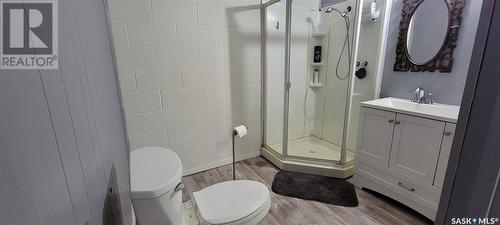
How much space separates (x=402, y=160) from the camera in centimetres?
167

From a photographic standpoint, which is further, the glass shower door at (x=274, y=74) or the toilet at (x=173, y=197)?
the glass shower door at (x=274, y=74)

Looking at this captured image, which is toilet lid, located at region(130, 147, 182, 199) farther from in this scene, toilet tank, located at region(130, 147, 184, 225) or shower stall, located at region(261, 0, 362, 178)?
shower stall, located at region(261, 0, 362, 178)

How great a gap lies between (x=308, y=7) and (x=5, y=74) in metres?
2.80

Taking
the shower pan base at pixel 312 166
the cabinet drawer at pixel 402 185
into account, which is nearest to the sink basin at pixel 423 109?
the cabinet drawer at pixel 402 185

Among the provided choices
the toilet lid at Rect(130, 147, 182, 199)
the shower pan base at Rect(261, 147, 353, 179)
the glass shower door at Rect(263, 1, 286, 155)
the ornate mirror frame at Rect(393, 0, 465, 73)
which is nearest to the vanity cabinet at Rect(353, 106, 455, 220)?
the shower pan base at Rect(261, 147, 353, 179)

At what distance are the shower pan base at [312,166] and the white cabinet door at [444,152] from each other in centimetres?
75

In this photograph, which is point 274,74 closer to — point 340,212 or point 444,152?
point 340,212

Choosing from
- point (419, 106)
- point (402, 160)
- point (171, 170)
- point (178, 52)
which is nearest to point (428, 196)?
point (402, 160)

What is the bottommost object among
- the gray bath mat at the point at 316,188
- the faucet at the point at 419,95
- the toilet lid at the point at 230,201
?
the gray bath mat at the point at 316,188

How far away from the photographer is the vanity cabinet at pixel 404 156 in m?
1.48

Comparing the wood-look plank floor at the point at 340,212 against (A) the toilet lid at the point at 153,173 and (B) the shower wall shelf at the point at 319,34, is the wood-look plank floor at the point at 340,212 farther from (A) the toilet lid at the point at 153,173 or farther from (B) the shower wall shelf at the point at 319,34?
(B) the shower wall shelf at the point at 319,34

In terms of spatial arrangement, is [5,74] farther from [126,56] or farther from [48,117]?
[126,56]

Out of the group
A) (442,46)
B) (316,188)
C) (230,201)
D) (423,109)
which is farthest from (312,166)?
(442,46)

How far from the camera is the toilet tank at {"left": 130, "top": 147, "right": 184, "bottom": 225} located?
3.47 ft
